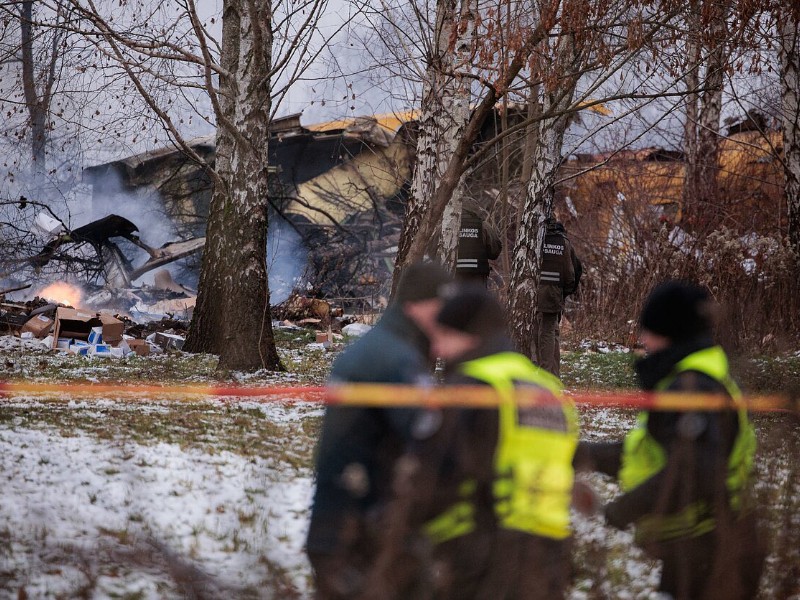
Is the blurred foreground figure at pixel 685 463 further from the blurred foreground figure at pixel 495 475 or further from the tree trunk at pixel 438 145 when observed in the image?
the tree trunk at pixel 438 145

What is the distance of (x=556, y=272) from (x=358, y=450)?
7.97 metres

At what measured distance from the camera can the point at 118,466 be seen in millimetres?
5102

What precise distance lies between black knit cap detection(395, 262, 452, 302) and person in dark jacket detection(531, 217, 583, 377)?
7.29 metres

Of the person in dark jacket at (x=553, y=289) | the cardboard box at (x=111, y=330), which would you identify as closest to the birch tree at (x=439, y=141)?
the person in dark jacket at (x=553, y=289)

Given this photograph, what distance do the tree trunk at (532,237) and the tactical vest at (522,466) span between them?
8222 millimetres

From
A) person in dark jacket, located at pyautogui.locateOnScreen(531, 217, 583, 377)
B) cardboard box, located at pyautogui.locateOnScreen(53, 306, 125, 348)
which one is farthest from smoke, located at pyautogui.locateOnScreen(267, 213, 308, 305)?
person in dark jacket, located at pyautogui.locateOnScreen(531, 217, 583, 377)

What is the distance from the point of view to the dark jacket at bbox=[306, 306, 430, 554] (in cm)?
263

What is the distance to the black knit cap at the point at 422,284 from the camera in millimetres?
2920

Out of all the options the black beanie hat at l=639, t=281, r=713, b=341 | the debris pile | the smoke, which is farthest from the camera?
the smoke

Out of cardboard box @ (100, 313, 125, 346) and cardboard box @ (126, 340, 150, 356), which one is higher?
cardboard box @ (100, 313, 125, 346)

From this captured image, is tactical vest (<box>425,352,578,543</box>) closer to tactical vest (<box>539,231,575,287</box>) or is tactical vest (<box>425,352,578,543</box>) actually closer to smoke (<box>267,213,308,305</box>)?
tactical vest (<box>539,231,575,287</box>)

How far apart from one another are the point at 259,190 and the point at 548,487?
798cm

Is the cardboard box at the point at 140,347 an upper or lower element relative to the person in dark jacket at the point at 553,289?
Result: lower

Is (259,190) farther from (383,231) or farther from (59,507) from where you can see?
(383,231)
